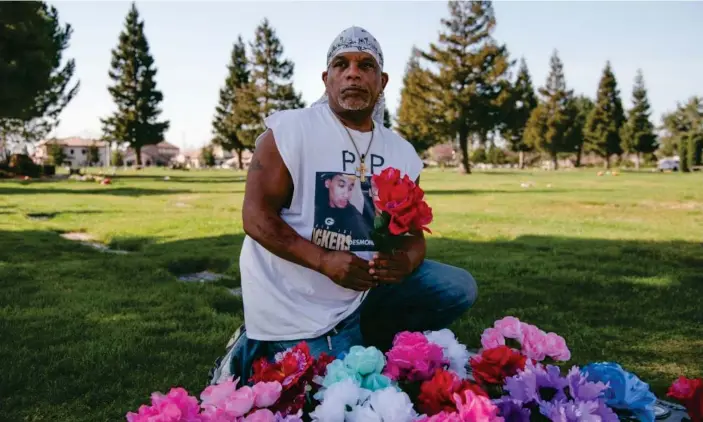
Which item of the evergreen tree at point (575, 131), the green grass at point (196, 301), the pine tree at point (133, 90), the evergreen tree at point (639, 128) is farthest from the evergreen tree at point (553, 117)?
the green grass at point (196, 301)

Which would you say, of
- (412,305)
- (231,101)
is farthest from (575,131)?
(412,305)

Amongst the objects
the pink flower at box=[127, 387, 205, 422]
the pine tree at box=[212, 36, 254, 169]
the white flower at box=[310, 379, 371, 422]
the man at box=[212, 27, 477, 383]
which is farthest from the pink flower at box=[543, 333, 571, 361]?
the pine tree at box=[212, 36, 254, 169]

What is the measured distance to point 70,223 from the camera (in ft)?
39.4

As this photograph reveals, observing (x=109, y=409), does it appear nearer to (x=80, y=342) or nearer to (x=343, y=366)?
(x=80, y=342)

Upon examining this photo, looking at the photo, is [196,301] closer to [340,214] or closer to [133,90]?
[340,214]

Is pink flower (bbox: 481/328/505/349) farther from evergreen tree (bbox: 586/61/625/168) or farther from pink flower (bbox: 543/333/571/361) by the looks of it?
evergreen tree (bbox: 586/61/625/168)

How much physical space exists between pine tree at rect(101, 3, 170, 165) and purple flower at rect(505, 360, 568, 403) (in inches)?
2835

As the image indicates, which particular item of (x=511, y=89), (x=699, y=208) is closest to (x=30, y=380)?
(x=699, y=208)

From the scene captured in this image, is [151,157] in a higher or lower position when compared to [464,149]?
higher

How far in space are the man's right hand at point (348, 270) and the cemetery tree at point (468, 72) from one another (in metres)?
54.2

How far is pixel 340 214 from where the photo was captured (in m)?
2.78

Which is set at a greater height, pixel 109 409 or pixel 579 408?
pixel 579 408

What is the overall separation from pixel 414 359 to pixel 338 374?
12.6 inches

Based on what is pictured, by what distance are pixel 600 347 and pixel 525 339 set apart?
2.18 m
